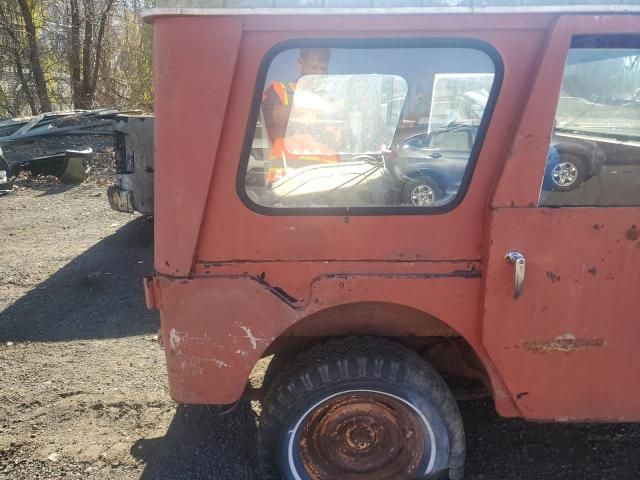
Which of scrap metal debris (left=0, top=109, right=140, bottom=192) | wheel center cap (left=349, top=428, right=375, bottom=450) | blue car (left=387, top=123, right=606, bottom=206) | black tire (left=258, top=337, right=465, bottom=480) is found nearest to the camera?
blue car (left=387, top=123, right=606, bottom=206)

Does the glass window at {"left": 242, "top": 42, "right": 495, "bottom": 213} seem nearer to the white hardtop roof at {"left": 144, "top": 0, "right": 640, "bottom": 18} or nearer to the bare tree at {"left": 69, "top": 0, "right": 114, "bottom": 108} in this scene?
the white hardtop roof at {"left": 144, "top": 0, "right": 640, "bottom": 18}

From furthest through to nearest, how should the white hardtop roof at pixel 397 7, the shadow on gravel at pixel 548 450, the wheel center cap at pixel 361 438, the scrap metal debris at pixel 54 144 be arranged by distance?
the scrap metal debris at pixel 54 144 → the shadow on gravel at pixel 548 450 → the wheel center cap at pixel 361 438 → the white hardtop roof at pixel 397 7

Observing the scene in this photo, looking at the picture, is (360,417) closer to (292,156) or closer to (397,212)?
(397,212)

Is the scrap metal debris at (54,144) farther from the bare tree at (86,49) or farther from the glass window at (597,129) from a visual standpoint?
the glass window at (597,129)

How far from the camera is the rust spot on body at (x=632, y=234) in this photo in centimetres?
203

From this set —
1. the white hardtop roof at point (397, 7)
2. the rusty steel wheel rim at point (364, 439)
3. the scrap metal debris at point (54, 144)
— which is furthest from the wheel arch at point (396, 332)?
the scrap metal debris at point (54, 144)

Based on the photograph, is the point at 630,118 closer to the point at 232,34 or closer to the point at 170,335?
the point at 232,34

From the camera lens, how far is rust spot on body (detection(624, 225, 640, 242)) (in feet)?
6.66

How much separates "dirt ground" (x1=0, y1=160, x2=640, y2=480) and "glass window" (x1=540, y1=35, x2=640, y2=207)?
2.75 ft

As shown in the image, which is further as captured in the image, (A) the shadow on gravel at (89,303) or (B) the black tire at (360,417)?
(A) the shadow on gravel at (89,303)

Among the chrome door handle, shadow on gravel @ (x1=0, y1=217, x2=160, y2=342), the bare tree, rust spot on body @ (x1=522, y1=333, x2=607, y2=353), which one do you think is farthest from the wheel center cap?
the bare tree

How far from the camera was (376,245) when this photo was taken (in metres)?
2.13

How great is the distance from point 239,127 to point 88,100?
1423 cm

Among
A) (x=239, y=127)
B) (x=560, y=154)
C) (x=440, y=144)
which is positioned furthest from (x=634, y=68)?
(x=239, y=127)
